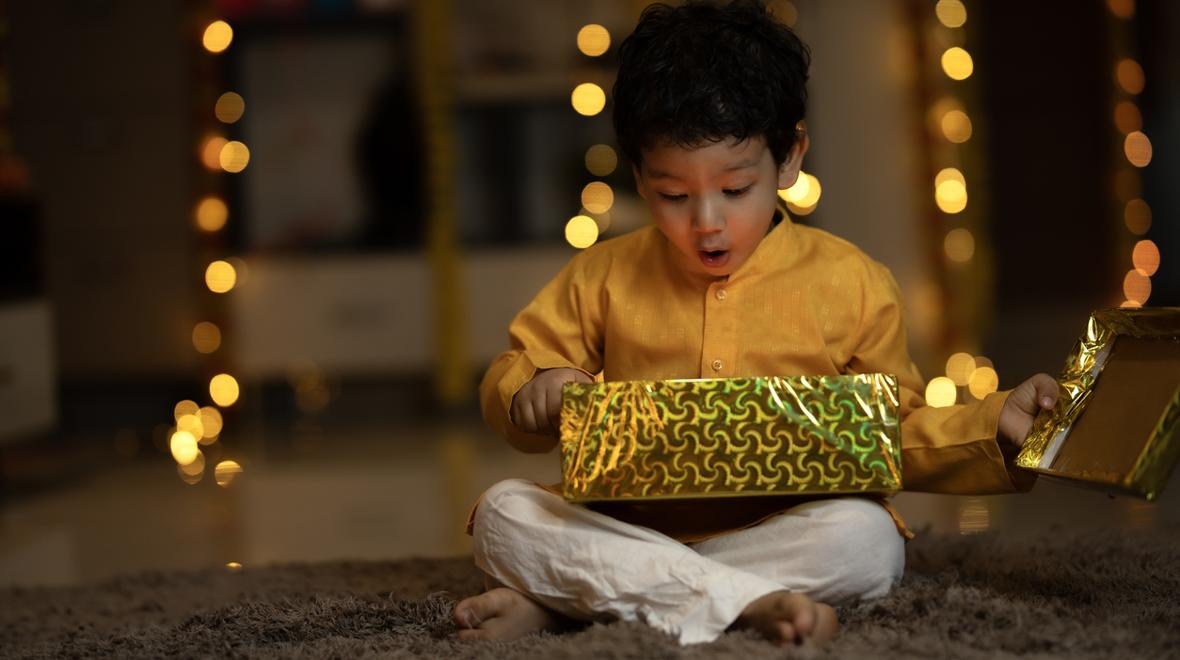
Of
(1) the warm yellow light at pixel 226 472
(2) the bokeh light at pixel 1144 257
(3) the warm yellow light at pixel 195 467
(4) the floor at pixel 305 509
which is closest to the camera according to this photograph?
(4) the floor at pixel 305 509

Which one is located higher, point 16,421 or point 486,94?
point 486,94

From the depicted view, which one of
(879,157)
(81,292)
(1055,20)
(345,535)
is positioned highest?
(1055,20)

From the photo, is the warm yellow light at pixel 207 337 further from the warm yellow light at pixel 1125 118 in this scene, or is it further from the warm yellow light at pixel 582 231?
the warm yellow light at pixel 1125 118

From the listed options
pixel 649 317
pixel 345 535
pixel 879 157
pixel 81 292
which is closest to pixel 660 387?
pixel 649 317

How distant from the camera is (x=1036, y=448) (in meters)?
1.07

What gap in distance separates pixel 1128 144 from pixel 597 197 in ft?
4.75

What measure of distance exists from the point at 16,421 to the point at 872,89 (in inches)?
82.3

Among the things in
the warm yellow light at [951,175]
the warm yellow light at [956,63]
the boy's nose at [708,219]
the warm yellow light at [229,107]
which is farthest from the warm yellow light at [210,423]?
the boy's nose at [708,219]

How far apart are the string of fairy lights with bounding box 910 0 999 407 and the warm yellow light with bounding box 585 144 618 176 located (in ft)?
2.59

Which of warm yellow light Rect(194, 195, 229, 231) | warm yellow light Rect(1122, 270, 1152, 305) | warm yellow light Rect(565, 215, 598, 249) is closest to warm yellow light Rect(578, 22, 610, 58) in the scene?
warm yellow light Rect(565, 215, 598, 249)

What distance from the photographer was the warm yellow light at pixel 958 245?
122 inches

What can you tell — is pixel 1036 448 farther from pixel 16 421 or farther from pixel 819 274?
pixel 16 421

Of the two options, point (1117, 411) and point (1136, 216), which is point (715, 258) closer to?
point (1117, 411)

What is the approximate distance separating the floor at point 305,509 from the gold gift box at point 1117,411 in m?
0.41
